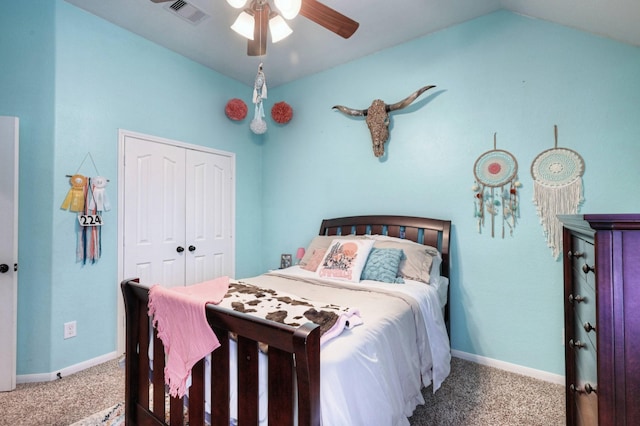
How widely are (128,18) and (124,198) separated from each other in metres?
1.55

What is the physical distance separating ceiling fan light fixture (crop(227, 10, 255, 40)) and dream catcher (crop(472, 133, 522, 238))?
2017 mm

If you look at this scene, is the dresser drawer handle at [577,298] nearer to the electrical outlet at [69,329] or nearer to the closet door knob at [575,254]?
the closet door knob at [575,254]

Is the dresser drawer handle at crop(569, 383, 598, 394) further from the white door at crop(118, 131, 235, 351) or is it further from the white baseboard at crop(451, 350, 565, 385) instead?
the white door at crop(118, 131, 235, 351)

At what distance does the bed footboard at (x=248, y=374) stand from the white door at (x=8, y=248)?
4.60 feet

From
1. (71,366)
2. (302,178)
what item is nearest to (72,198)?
(71,366)

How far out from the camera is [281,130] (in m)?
3.82

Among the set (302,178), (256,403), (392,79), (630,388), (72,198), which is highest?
(392,79)

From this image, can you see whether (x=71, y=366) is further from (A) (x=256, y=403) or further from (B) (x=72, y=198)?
(A) (x=256, y=403)

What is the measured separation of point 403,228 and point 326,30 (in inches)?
75.8

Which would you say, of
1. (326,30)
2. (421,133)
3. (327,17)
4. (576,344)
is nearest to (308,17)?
(327,17)

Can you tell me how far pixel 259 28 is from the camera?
1.95 metres

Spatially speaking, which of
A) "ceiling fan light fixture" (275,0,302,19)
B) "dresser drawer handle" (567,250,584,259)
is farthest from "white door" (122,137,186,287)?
"dresser drawer handle" (567,250,584,259)

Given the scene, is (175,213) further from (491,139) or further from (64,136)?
(491,139)

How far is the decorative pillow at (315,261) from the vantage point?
103 inches
